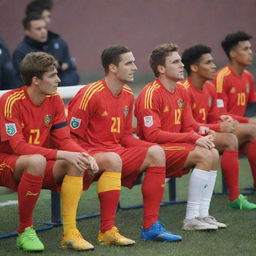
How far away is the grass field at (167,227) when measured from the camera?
7.55m

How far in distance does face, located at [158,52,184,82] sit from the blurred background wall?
23.8 ft

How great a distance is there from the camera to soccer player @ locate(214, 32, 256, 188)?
958cm

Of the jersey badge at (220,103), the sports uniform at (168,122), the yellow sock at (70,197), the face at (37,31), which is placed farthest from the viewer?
the face at (37,31)

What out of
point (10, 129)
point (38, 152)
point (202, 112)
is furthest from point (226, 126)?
point (10, 129)

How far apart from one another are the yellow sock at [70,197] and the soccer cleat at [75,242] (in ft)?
0.14

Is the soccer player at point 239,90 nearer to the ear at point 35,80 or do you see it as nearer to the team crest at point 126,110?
the team crest at point 126,110

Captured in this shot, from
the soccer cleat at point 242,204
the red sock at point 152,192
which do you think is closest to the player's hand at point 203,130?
the soccer cleat at point 242,204

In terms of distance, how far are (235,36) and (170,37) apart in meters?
6.15

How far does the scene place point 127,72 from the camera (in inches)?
326

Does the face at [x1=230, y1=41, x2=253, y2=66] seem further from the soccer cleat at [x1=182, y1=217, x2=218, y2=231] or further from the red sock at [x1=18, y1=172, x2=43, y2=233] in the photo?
the red sock at [x1=18, y1=172, x2=43, y2=233]

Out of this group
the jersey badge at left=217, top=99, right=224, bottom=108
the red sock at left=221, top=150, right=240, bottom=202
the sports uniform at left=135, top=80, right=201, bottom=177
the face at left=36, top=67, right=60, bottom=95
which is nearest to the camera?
the face at left=36, top=67, right=60, bottom=95

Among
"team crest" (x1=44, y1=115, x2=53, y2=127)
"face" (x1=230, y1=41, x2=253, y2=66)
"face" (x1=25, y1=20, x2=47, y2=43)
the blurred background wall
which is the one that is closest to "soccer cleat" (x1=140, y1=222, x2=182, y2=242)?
"team crest" (x1=44, y1=115, x2=53, y2=127)

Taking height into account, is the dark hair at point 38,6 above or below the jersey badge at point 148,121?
above

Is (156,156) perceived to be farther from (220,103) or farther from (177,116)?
(220,103)
